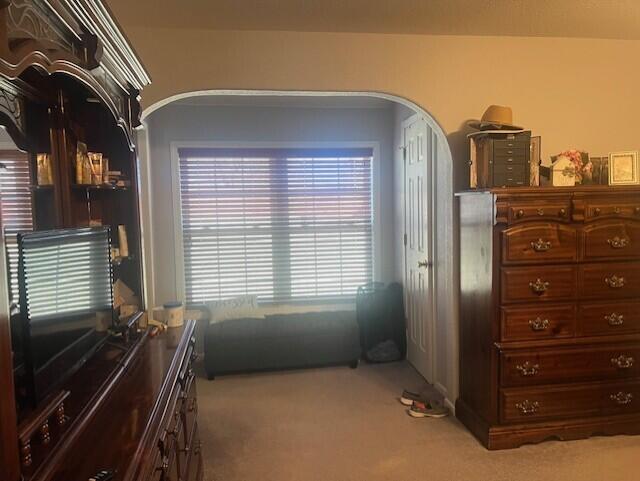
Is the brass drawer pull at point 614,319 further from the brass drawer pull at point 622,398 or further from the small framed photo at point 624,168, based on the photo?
the small framed photo at point 624,168

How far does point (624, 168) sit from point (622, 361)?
1.16m

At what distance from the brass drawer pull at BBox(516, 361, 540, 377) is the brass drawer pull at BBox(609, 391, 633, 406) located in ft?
1.78

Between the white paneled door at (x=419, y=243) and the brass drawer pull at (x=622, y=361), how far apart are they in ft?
4.04

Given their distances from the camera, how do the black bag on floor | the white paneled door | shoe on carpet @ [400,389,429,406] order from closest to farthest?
shoe on carpet @ [400,389,429,406]
the white paneled door
the black bag on floor

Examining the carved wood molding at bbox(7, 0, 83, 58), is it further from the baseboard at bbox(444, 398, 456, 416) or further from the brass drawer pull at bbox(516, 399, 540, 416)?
the baseboard at bbox(444, 398, 456, 416)

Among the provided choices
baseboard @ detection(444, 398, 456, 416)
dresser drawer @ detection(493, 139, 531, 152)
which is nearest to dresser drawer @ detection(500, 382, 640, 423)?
Answer: baseboard @ detection(444, 398, 456, 416)

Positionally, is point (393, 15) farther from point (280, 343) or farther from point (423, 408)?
point (280, 343)

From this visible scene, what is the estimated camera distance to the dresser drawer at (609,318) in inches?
107

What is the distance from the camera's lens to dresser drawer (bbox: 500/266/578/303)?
264 centimetres

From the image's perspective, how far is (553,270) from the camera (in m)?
2.67

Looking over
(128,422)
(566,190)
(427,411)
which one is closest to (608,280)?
(566,190)

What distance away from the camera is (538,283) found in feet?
8.71

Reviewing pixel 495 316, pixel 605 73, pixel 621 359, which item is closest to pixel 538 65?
pixel 605 73

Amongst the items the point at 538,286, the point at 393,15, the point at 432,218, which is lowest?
the point at 538,286
